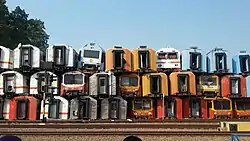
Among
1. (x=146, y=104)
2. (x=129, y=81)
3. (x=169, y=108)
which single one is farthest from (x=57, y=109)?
(x=169, y=108)

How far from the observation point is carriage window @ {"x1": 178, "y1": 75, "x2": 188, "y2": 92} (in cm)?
2889

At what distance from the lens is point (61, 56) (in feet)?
99.0

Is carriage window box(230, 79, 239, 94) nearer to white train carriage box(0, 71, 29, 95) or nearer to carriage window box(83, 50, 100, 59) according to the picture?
carriage window box(83, 50, 100, 59)

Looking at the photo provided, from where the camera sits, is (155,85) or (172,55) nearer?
(155,85)

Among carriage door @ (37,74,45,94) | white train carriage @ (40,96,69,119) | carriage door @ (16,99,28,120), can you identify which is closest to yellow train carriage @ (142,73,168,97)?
white train carriage @ (40,96,69,119)

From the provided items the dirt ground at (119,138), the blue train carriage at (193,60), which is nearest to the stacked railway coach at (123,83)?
the blue train carriage at (193,60)

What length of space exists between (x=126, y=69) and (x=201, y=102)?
6.57 meters

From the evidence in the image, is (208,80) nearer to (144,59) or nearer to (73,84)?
(144,59)

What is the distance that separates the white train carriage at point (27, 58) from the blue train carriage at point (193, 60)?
39.3 feet

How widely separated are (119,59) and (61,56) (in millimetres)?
4813

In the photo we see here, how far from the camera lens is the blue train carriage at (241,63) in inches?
1223

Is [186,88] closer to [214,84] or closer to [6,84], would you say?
[214,84]

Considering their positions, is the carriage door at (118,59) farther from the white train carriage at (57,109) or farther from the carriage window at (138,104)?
the white train carriage at (57,109)

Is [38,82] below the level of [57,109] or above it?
above
